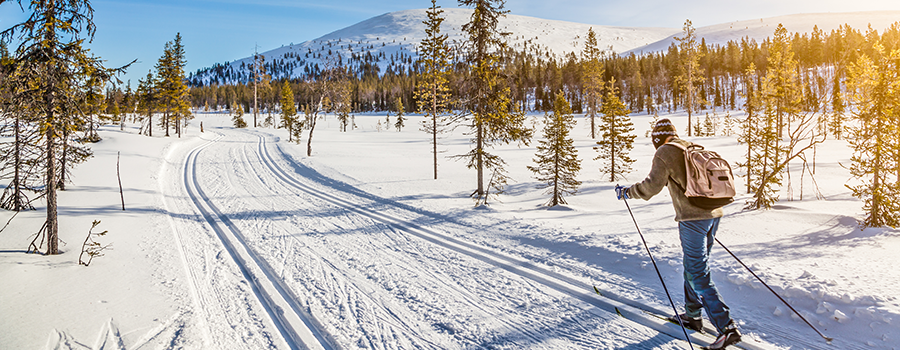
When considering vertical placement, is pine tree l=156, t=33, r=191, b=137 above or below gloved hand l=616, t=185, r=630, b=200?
above

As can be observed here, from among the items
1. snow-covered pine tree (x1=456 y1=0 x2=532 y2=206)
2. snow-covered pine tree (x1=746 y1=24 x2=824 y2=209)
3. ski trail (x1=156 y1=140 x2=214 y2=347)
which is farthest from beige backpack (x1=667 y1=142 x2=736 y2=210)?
snow-covered pine tree (x1=456 y1=0 x2=532 y2=206)

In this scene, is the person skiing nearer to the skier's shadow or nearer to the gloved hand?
the gloved hand

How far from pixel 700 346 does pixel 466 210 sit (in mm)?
7416

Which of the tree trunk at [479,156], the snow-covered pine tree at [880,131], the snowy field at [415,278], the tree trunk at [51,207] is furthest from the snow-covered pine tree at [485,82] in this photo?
the tree trunk at [51,207]

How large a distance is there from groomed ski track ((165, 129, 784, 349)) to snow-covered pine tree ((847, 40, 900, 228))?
337 inches

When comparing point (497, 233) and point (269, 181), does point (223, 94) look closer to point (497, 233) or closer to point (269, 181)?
point (269, 181)

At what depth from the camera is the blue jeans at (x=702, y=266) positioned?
155 inches

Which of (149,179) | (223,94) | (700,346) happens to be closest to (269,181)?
(149,179)

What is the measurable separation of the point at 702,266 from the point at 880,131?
9.96 metres

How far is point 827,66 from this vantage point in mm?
92062

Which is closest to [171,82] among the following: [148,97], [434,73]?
[148,97]

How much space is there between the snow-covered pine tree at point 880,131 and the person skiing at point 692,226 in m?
8.23

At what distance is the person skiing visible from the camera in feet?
12.7

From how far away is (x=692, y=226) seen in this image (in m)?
3.98
